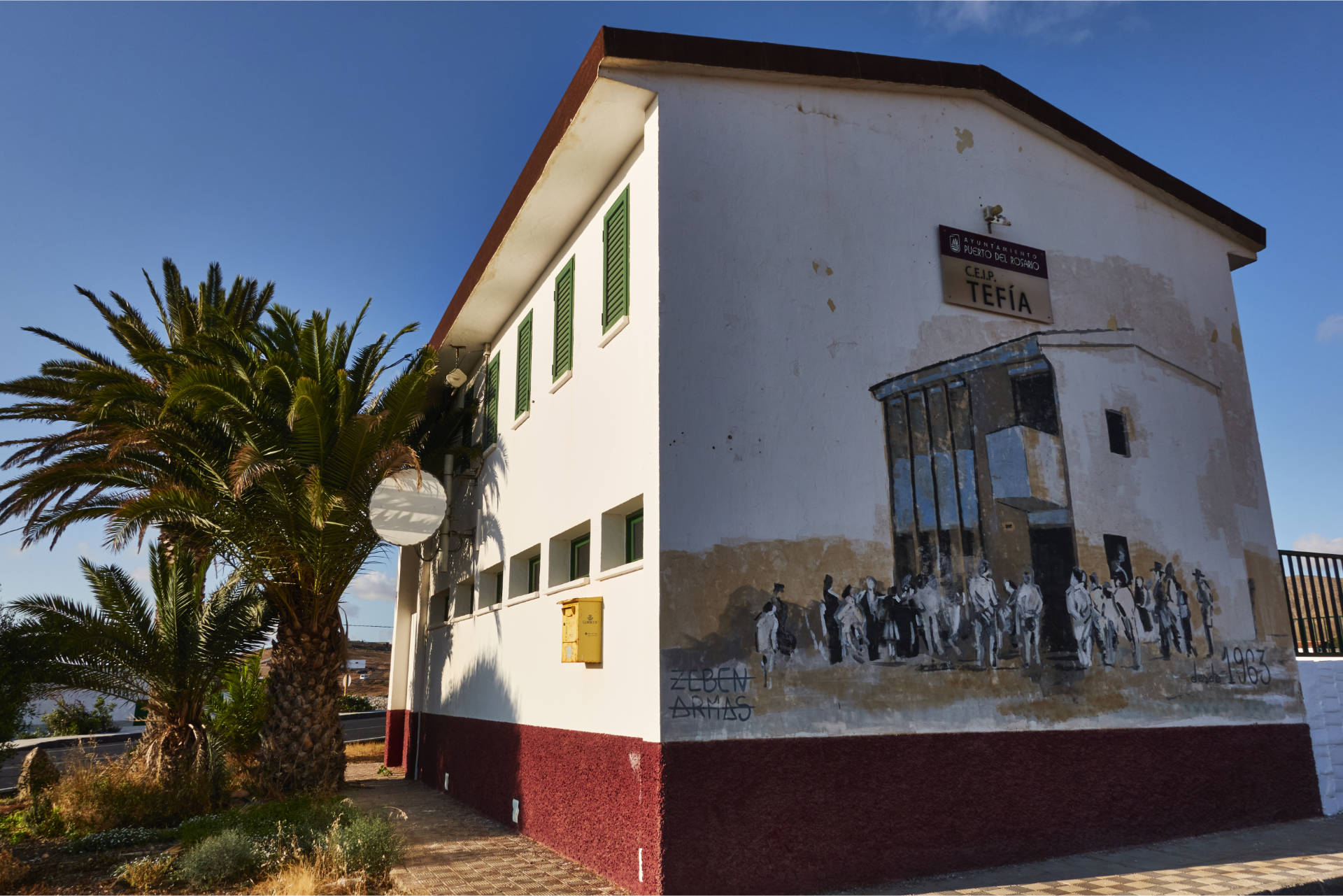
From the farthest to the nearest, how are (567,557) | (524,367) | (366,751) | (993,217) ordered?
(366,751) → (524,367) → (567,557) → (993,217)

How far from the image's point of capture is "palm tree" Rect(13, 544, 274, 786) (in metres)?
12.4

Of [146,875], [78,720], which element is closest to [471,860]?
[146,875]

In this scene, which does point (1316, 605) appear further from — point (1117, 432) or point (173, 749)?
point (173, 749)

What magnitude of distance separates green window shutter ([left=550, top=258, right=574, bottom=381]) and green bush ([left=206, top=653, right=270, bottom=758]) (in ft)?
27.7

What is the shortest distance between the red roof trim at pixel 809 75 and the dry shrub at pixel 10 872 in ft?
26.9

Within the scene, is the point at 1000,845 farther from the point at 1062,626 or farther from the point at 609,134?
the point at 609,134

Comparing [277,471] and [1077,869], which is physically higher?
[277,471]

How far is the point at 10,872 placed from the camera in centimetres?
795

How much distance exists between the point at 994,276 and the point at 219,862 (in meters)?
9.46

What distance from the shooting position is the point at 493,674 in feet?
40.7

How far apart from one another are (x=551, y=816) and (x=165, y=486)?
7.17 m

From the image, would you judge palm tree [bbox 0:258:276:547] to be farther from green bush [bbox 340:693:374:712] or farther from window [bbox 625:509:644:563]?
green bush [bbox 340:693:374:712]

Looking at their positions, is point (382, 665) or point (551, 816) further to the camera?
point (382, 665)

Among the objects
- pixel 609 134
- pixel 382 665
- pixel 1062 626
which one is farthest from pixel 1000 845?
pixel 382 665
